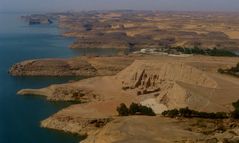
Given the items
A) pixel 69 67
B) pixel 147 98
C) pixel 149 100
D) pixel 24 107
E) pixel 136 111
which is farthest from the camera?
pixel 69 67

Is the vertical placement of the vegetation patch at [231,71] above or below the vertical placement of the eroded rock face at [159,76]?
→ below

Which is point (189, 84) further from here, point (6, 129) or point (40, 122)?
point (6, 129)

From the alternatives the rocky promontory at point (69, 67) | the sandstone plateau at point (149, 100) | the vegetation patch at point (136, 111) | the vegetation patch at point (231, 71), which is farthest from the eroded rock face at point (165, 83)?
the rocky promontory at point (69, 67)

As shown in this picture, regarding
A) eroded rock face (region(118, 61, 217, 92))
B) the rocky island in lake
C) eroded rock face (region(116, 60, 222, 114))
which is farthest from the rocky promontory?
eroded rock face (region(118, 61, 217, 92))

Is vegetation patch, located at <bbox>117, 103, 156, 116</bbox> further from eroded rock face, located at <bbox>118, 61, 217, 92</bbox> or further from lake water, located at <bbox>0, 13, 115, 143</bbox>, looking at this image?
eroded rock face, located at <bbox>118, 61, 217, 92</bbox>

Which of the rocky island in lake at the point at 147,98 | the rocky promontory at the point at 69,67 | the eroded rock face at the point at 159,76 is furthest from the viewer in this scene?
the rocky promontory at the point at 69,67

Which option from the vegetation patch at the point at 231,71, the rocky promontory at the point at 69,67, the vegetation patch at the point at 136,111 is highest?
the vegetation patch at the point at 136,111

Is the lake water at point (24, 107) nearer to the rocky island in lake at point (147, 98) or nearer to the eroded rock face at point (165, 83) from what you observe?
the rocky island in lake at point (147, 98)

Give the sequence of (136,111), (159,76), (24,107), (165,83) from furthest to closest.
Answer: (159,76), (165,83), (24,107), (136,111)

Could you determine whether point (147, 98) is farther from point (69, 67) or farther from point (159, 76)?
point (69, 67)

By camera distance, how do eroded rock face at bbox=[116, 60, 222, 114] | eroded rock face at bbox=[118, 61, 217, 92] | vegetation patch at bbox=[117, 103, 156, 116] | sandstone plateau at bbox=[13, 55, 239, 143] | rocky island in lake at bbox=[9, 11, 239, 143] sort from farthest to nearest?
eroded rock face at bbox=[118, 61, 217, 92] < eroded rock face at bbox=[116, 60, 222, 114] < vegetation patch at bbox=[117, 103, 156, 116] < rocky island in lake at bbox=[9, 11, 239, 143] < sandstone plateau at bbox=[13, 55, 239, 143]

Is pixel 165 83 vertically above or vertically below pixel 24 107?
above

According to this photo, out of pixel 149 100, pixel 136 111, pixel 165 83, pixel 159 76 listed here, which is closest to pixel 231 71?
pixel 159 76

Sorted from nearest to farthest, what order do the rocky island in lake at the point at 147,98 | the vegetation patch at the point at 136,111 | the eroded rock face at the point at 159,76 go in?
the rocky island in lake at the point at 147,98 → the vegetation patch at the point at 136,111 → the eroded rock face at the point at 159,76
